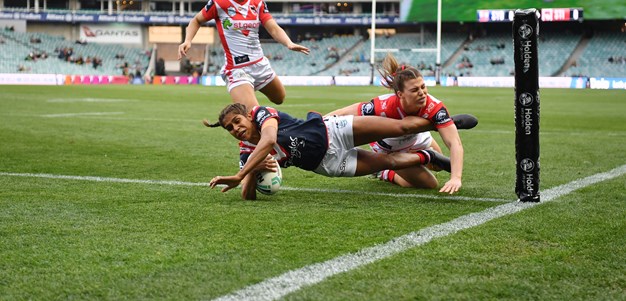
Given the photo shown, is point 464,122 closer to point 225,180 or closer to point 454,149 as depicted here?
point 454,149

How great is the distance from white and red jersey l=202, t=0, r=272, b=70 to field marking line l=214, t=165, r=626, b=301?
4282mm

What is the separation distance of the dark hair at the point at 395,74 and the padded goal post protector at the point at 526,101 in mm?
862

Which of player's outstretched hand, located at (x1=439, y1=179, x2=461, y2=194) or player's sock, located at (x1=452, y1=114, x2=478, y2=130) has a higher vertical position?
player's sock, located at (x1=452, y1=114, x2=478, y2=130)

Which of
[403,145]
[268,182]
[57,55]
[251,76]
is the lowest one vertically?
[268,182]

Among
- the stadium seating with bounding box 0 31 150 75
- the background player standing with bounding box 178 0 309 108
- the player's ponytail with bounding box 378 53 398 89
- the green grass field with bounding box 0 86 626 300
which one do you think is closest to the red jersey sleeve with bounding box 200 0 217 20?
the background player standing with bounding box 178 0 309 108

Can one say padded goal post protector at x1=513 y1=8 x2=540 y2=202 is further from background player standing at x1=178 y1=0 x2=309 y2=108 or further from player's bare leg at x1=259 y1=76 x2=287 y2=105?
player's bare leg at x1=259 y1=76 x2=287 y2=105

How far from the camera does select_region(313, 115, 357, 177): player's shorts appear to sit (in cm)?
649

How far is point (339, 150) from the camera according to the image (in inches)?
257

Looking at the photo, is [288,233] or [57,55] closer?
[288,233]

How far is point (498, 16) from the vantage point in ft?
188

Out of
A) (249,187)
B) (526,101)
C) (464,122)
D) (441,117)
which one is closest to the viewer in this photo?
(526,101)

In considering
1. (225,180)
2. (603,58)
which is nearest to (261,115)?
(225,180)

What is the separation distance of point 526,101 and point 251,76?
416cm

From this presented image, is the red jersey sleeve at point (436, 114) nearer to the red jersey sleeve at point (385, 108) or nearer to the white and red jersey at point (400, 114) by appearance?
the white and red jersey at point (400, 114)
